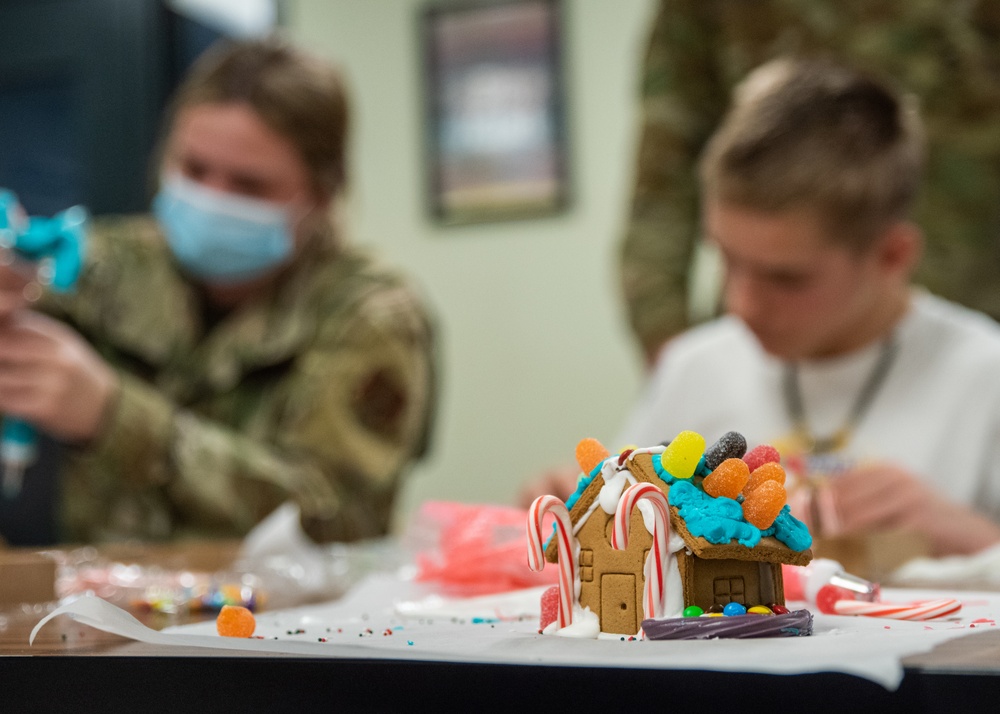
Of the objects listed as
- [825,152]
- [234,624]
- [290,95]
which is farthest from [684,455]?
[290,95]

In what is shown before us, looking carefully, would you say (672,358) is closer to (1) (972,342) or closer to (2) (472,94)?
(1) (972,342)

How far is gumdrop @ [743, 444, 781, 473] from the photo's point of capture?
0.61 meters

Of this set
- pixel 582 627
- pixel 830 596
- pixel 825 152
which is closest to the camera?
pixel 582 627

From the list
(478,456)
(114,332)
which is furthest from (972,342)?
(478,456)

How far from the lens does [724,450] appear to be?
592 millimetres

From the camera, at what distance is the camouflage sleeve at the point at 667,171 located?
185 centimetres

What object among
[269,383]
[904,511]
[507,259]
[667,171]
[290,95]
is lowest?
[904,511]

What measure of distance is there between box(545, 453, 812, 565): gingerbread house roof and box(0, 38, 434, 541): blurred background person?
3.14 feet

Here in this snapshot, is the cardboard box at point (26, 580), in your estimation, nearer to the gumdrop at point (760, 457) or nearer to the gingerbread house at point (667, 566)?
the gingerbread house at point (667, 566)

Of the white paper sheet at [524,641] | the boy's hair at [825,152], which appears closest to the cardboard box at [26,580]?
the white paper sheet at [524,641]

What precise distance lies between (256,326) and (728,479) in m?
1.23

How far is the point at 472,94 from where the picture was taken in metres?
3.14

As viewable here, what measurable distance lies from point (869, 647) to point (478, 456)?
2722 mm

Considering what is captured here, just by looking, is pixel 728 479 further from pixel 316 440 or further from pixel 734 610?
pixel 316 440
